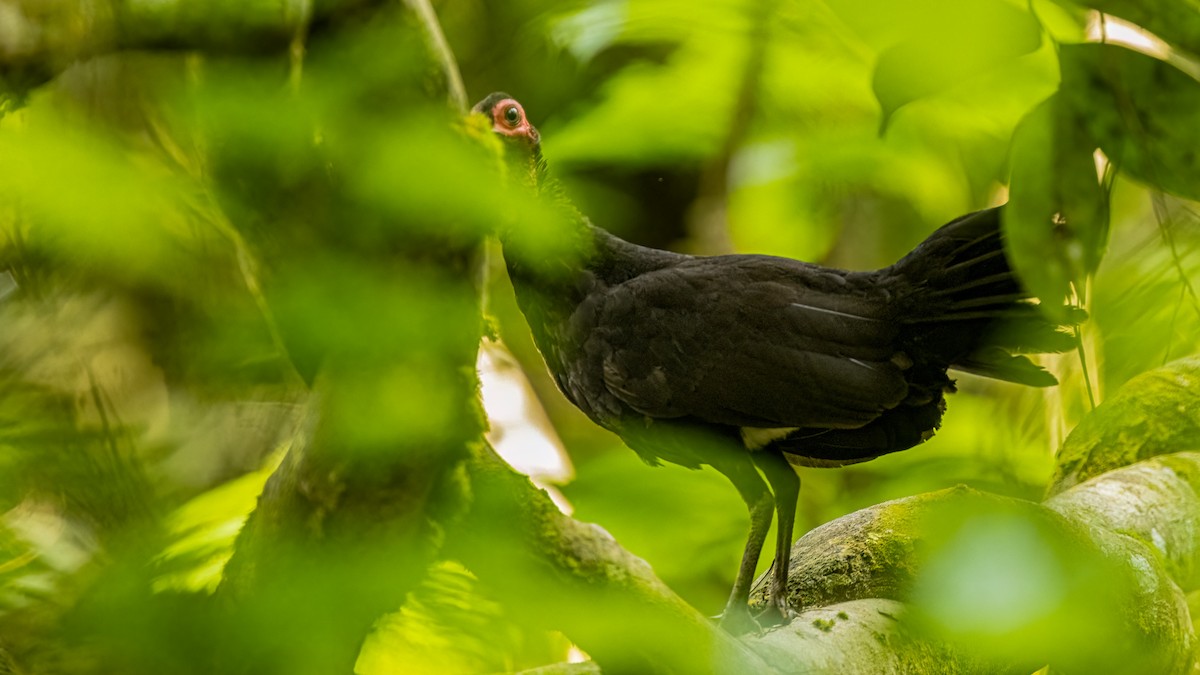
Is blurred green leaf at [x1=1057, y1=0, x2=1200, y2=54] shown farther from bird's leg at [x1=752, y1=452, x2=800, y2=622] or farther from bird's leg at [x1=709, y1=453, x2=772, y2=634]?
bird's leg at [x1=752, y1=452, x2=800, y2=622]

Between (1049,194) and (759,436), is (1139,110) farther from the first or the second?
(759,436)

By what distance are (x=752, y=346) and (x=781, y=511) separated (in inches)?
13.2

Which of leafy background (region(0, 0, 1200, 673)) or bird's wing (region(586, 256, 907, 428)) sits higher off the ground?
leafy background (region(0, 0, 1200, 673))

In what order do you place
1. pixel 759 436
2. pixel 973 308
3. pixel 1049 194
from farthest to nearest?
pixel 759 436 < pixel 973 308 < pixel 1049 194

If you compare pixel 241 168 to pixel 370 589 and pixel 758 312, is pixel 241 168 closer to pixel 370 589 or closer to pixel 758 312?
pixel 370 589

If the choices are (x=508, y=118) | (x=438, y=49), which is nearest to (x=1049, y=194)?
(x=438, y=49)

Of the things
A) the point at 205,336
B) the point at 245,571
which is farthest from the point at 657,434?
the point at 205,336

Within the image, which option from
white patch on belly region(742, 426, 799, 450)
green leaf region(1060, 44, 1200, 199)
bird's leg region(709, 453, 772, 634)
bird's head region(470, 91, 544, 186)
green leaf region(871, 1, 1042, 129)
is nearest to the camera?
green leaf region(871, 1, 1042, 129)

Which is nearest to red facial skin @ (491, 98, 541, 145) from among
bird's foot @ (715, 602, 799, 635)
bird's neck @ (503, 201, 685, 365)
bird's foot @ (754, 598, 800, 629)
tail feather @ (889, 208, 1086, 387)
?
bird's neck @ (503, 201, 685, 365)

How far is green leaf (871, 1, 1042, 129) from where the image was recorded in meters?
0.42

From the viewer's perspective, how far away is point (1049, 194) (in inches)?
21.1

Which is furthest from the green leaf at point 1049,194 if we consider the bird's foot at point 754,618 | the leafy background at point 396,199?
the bird's foot at point 754,618

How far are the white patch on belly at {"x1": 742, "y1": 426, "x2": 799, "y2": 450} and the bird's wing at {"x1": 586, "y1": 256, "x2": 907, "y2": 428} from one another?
0.15 ft

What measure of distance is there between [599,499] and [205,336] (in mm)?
265
